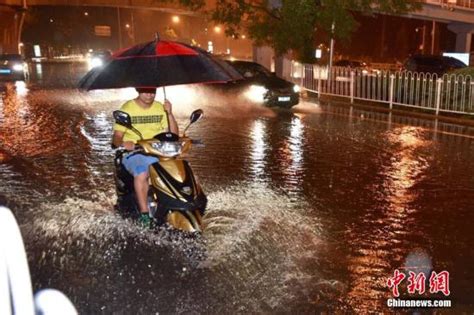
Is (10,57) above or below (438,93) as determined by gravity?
above

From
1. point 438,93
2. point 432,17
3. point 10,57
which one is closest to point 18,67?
point 10,57

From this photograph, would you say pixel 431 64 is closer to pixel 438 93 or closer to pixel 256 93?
pixel 438 93

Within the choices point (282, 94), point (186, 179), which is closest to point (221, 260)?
point (186, 179)

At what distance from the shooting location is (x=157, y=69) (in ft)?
19.0

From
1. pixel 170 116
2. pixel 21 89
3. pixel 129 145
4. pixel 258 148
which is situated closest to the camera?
pixel 129 145

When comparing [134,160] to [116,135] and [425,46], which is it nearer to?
[116,135]

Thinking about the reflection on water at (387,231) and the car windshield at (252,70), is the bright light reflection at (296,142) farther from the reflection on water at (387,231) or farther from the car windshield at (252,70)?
the car windshield at (252,70)

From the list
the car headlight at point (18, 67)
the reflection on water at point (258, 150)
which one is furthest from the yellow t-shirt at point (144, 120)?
the car headlight at point (18, 67)

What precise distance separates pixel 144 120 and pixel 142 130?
0.11 metres

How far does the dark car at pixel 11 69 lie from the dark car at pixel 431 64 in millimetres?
20731

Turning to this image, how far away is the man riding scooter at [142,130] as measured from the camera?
6.04 metres

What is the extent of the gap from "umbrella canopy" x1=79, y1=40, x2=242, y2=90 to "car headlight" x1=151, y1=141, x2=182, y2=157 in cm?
60

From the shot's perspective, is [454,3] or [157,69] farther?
[454,3]

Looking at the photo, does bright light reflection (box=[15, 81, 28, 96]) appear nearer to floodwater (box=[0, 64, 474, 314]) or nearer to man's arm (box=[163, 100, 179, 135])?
floodwater (box=[0, 64, 474, 314])
